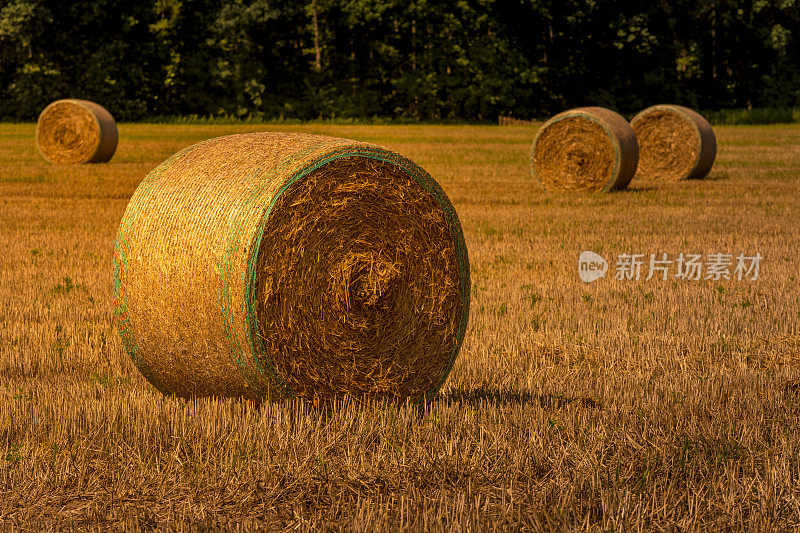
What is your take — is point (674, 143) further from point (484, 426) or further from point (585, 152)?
point (484, 426)

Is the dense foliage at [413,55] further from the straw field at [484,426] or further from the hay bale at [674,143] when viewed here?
the straw field at [484,426]

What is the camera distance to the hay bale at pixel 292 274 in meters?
5.72

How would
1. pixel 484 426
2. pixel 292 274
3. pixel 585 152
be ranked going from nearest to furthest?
pixel 484 426
pixel 292 274
pixel 585 152

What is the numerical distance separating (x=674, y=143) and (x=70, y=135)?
46.7 ft

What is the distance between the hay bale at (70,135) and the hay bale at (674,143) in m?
12.6

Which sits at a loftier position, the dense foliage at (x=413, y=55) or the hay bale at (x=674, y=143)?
the dense foliage at (x=413, y=55)

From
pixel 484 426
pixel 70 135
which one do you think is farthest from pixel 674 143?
pixel 484 426

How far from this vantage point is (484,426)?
18.4 ft

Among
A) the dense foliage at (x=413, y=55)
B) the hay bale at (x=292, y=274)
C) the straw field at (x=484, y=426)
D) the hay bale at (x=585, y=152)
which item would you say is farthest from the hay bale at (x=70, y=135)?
the dense foliage at (x=413, y=55)

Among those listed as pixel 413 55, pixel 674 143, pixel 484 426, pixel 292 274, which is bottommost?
pixel 484 426

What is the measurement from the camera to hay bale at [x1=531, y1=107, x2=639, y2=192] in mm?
19438

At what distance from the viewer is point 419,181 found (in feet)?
20.3

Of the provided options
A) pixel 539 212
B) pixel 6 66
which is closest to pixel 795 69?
pixel 6 66

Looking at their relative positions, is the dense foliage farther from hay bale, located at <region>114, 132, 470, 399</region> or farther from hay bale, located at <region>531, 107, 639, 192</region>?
hay bale, located at <region>114, 132, 470, 399</region>
